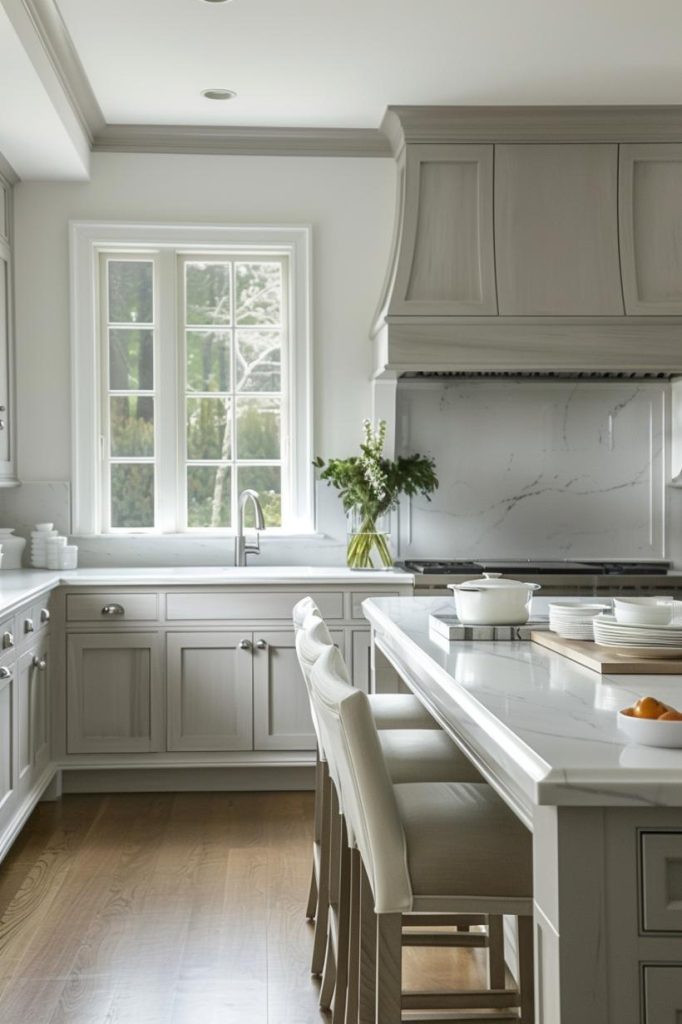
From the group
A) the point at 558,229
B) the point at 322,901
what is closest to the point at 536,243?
the point at 558,229

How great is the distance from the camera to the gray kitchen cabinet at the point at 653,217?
15.4ft

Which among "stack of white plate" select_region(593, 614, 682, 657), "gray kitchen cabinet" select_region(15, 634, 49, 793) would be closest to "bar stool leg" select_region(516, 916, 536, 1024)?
"stack of white plate" select_region(593, 614, 682, 657)

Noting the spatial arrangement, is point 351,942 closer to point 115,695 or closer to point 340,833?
point 340,833

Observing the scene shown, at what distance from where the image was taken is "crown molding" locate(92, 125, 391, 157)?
4906mm

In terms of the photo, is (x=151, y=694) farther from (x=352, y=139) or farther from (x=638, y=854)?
(x=638, y=854)

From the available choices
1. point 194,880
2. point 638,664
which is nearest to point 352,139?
point 194,880

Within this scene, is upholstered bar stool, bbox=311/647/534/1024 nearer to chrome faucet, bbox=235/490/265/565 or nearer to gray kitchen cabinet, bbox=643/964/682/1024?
gray kitchen cabinet, bbox=643/964/682/1024

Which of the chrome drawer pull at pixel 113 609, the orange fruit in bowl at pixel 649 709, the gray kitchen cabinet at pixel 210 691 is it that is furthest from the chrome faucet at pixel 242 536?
the orange fruit in bowl at pixel 649 709

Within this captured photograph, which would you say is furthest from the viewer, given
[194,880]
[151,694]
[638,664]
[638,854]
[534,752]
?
[151,694]

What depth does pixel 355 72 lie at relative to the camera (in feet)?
14.0

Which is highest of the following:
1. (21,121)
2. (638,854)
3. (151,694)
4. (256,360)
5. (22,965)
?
(21,121)

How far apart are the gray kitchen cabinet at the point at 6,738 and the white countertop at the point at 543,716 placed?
1.47 meters

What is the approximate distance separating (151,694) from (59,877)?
1.03m

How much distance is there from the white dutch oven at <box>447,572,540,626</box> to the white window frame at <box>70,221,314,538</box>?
8.37ft
